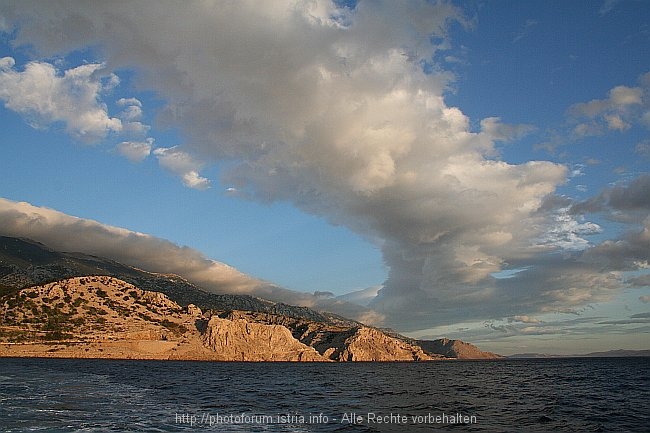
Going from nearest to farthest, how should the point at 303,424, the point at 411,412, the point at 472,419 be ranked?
the point at 303,424 → the point at 472,419 → the point at 411,412

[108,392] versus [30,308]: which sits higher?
[30,308]

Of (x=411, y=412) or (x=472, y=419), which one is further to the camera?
(x=411, y=412)

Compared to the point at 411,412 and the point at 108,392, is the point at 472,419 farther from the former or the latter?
the point at 108,392

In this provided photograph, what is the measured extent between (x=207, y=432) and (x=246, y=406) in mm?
16590

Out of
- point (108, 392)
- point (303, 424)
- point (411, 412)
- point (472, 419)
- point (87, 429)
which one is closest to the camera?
point (87, 429)

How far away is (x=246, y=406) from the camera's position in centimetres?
4488

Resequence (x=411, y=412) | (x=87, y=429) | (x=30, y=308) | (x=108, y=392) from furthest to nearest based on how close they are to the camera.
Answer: (x=30, y=308), (x=108, y=392), (x=411, y=412), (x=87, y=429)

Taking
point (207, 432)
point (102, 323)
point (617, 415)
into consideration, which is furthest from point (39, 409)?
point (102, 323)

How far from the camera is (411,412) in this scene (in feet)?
139

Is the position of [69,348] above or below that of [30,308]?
below

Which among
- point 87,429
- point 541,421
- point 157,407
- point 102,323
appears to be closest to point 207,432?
point 87,429

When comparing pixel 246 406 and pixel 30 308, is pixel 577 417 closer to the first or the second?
pixel 246 406

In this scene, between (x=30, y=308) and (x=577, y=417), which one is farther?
(x=30, y=308)

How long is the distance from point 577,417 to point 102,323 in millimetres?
196433
